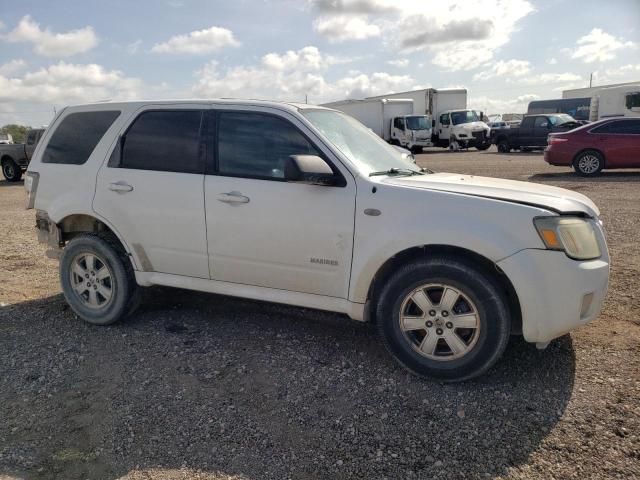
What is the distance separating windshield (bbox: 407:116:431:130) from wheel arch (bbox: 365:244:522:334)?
25.9 m

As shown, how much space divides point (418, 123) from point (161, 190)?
25963mm

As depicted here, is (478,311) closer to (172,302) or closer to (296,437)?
(296,437)

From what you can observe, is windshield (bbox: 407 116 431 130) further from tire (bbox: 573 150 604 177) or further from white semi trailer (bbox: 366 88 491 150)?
tire (bbox: 573 150 604 177)

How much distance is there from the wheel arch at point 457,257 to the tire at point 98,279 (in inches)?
85.7

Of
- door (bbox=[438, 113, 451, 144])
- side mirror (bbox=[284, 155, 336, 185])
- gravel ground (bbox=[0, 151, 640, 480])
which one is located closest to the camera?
gravel ground (bbox=[0, 151, 640, 480])

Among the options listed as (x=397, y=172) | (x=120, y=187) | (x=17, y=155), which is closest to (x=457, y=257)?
(x=397, y=172)

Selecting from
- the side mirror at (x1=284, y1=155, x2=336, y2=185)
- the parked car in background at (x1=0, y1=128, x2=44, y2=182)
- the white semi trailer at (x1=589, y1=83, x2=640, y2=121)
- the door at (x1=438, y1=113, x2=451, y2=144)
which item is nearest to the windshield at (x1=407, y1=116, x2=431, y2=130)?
the door at (x1=438, y1=113, x2=451, y2=144)

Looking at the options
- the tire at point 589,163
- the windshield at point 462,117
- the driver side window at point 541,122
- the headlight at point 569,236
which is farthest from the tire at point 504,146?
the headlight at point 569,236

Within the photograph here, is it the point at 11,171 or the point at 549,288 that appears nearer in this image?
the point at 549,288

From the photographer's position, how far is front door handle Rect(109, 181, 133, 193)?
418 centimetres

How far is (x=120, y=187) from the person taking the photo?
13.8 ft

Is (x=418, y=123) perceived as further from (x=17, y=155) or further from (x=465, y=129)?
(x=17, y=155)

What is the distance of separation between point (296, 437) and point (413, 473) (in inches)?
26.9

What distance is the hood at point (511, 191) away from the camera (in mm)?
3203
